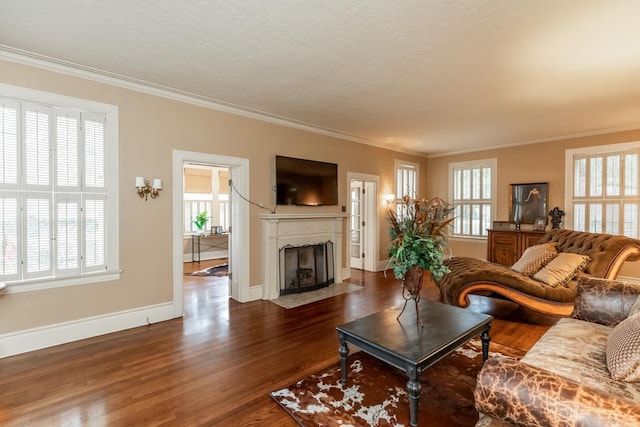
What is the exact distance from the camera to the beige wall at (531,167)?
5.52 metres

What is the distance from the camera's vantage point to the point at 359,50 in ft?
9.17

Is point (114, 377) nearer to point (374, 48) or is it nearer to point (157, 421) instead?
point (157, 421)

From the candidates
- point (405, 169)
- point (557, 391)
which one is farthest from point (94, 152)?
point (405, 169)

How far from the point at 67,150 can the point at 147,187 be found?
812mm

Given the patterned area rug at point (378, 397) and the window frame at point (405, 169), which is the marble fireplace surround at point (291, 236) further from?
the patterned area rug at point (378, 397)

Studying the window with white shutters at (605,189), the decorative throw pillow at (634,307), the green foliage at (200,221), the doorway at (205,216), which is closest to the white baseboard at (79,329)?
the doorway at (205,216)

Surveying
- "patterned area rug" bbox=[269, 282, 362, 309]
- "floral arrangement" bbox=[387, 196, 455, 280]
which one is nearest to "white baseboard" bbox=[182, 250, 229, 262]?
"patterned area rug" bbox=[269, 282, 362, 309]

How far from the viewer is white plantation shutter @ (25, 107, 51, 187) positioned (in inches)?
116

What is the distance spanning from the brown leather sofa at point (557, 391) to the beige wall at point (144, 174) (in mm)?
3641

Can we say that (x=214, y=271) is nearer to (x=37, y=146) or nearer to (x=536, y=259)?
(x=37, y=146)

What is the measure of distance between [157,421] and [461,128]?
5792mm

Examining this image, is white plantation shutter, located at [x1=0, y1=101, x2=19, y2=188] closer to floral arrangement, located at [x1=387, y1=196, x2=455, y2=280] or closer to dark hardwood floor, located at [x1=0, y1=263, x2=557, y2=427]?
dark hardwood floor, located at [x1=0, y1=263, x2=557, y2=427]

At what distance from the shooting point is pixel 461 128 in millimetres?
5461

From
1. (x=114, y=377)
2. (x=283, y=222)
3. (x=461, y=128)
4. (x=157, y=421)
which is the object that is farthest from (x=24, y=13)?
(x=461, y=128)
